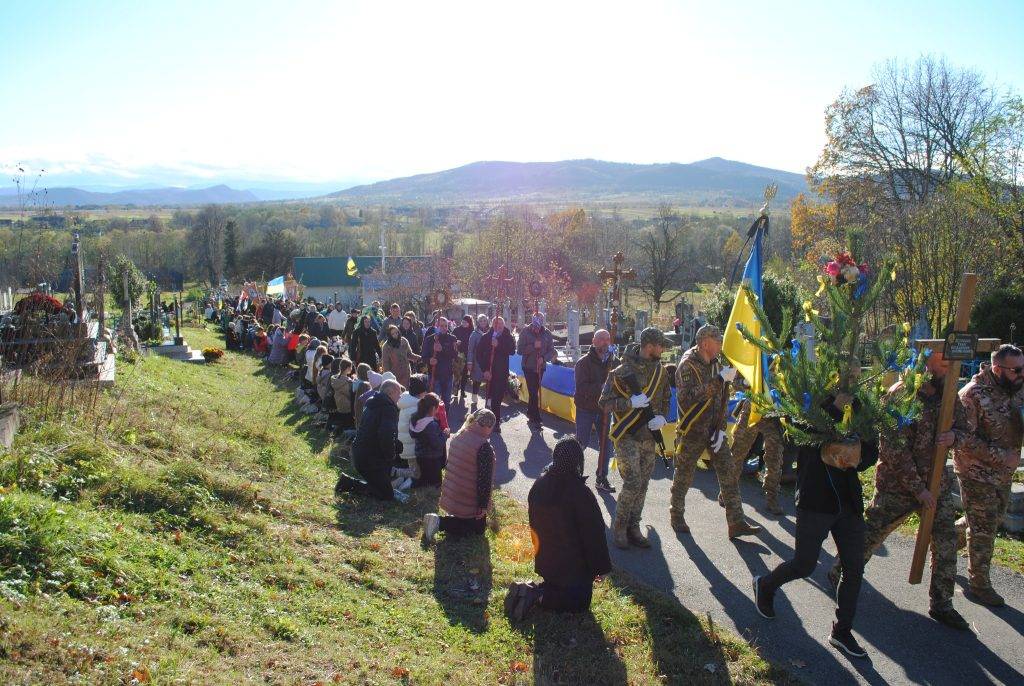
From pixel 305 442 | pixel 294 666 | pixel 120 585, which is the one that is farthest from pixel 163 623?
pixel 305 442

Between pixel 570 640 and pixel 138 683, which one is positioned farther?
pixel 570 640

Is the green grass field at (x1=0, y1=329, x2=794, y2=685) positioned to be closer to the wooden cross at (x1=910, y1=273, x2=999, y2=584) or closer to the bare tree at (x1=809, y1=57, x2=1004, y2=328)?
the wooden cross at (x1=910, y1=273, x2=999, y2=584)

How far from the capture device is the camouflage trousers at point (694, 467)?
747cm

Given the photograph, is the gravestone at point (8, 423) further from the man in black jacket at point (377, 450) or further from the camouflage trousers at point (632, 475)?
the camouflage trousers at point (632, 475)

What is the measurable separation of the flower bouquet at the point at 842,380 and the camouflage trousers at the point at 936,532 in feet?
2.20

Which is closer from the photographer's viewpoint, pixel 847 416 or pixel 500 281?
pixel 847 416

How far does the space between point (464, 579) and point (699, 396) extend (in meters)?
2.90

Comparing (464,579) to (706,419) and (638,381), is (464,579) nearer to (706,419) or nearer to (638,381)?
(638,381)

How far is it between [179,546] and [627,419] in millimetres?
4152

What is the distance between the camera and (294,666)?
15.1 feet

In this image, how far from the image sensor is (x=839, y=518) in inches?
210

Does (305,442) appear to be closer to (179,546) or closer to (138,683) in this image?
(179,546)

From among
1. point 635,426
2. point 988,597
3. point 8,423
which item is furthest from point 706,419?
point 8,423

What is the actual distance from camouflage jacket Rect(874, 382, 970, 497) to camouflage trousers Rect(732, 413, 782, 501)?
2159 mm
